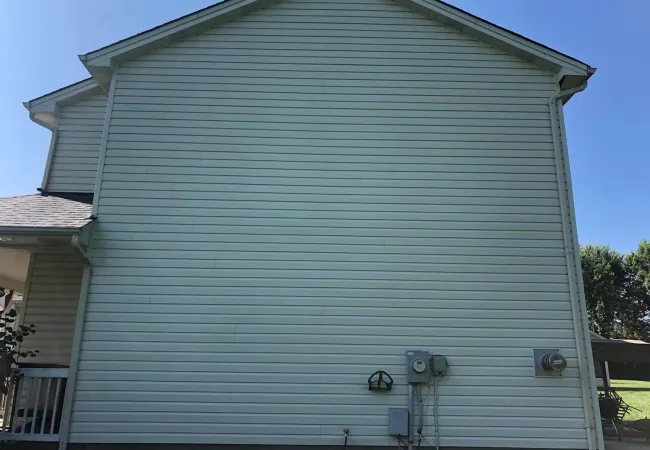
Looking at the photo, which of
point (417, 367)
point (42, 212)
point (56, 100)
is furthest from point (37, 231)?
point (417, 367)

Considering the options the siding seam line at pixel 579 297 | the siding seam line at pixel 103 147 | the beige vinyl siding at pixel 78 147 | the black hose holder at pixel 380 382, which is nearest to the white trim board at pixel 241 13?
the siding seam line at pixel 103 147

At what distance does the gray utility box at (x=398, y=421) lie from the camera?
4977 millimetres

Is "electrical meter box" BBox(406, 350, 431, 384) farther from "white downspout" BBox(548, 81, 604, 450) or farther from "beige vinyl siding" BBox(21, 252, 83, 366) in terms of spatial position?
"beige vinyl siding" BBox(21, 252, 83, 366)

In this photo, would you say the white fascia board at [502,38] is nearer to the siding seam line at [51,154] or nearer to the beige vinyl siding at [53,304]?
the siding seam line at [51,154]

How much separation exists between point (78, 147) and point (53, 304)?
2604mm

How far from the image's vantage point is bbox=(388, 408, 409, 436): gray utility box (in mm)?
4977

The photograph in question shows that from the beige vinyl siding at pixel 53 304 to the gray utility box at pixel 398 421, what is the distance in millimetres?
4455

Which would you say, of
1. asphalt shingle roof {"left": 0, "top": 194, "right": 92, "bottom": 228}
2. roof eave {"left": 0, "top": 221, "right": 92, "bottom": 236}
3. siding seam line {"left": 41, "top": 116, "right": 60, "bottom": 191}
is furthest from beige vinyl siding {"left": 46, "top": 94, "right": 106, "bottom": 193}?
roof eave {"left": 0, "top": 221, "right": 92, "bottom": 236}

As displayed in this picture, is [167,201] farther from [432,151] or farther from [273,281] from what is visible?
[432,151]

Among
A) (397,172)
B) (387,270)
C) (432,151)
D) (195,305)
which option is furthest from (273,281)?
(432,151)

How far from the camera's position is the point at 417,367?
512 cm

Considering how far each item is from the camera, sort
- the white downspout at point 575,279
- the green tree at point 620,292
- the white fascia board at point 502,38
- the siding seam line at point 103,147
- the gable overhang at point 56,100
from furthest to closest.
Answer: the green tree at point 620,292, the gable overhang at point 56,100, the white fascia board at point 502,38, the siding seam line at point 103,147, the white downspout at point 575,279

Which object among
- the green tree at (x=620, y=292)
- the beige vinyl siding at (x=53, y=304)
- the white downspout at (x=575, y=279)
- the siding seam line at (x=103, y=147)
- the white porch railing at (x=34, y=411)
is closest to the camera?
the white porch railing at (x=34, y=411)

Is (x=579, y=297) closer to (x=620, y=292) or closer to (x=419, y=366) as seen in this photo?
(x=419, y=366)
